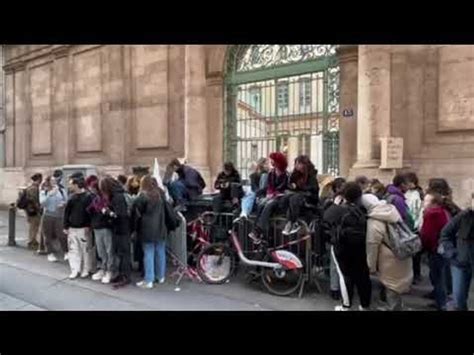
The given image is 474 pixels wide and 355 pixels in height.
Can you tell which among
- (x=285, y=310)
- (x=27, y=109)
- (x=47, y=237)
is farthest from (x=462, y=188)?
(x=27, y=109)

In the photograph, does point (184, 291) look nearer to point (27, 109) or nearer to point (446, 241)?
point (446, 241)

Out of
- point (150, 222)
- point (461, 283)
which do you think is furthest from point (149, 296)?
point (461, 283)

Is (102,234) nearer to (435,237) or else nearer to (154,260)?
(154,260)

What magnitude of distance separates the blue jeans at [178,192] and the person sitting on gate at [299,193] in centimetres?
243

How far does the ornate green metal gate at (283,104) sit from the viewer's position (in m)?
10.5

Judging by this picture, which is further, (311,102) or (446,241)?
(311,102)

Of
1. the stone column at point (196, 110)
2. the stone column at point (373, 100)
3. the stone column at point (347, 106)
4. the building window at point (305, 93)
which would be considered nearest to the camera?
the stone column at point (373, 100)

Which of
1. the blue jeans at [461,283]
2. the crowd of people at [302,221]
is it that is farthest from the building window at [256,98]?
the blue jeans at [461,283]

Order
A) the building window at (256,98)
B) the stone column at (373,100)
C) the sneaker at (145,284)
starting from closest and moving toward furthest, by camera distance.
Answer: the sneaker at (145,284), the stone column at (373,100), the building window at (256,98)

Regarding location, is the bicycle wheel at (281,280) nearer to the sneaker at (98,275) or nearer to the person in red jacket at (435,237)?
the person in red jacket at (435,237)


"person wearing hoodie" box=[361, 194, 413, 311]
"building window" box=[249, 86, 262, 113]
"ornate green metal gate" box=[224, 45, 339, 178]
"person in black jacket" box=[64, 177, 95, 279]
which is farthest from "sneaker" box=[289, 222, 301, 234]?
"building window" box=[249, 86, 262, 113]

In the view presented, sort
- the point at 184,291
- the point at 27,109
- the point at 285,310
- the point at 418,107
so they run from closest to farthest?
the point at 285,310
the point at 184,291
the point at 418,107
the point at 27,109
